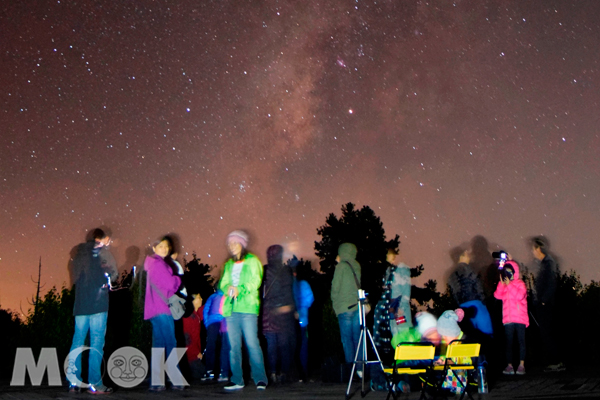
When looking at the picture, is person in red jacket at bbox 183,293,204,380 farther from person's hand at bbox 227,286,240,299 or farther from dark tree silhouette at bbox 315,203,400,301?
dark tree silhouette at bbox 315,203,400,301

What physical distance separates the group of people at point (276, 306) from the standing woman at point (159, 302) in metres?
0.01

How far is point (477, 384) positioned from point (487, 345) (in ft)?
5.28

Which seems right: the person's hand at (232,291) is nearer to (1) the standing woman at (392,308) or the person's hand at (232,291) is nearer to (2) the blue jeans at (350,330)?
(2) the blue jeans at (350,330)

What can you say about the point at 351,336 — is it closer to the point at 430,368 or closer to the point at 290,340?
the point at 290,340

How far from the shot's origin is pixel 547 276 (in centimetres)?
889

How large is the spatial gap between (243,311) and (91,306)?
1.88 meters

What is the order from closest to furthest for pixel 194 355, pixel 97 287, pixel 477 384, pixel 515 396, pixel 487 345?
pixel 515 396, pixel 477 384, pixel 97 287, pixel 487 345, pixel 194 355

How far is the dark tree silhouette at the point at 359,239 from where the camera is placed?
1748 inches

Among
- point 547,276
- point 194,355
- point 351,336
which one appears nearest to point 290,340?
point 351,336

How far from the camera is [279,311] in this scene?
8203 millimetres
